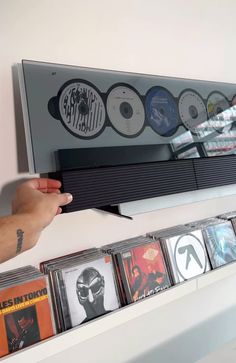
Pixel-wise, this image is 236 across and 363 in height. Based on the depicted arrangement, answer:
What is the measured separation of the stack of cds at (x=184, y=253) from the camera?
1.02 meters

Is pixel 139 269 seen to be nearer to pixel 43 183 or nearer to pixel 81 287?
pixel 81 287

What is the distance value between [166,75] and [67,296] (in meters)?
0.90

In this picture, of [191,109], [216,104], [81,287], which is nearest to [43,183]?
[81,287]

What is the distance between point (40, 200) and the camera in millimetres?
741

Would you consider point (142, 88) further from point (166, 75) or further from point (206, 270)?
point (206, 270)

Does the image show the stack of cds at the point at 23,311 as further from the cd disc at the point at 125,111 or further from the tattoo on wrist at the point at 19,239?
the cd disc at the point at 125,111

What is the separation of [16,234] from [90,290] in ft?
1.09

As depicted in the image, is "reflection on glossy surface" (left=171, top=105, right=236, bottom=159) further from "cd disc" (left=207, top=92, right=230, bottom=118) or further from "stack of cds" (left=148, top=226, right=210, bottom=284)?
"stack of cds" (left=148, top=226, right=210, bottom=284)

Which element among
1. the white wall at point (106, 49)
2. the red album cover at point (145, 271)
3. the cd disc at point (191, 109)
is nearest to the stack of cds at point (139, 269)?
the red album cover at point (145, 271)

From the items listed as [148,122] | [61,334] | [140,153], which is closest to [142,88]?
[148,122]

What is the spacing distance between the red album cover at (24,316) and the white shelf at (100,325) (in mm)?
27

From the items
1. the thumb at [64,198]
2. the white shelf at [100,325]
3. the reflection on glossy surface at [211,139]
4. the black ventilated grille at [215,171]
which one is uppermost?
the reflection on glossy surface at [211,139]

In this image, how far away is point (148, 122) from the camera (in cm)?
103

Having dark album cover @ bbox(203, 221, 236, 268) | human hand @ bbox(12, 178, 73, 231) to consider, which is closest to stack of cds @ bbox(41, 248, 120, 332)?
human hand @ bbox(12, 178, 73, 231)
